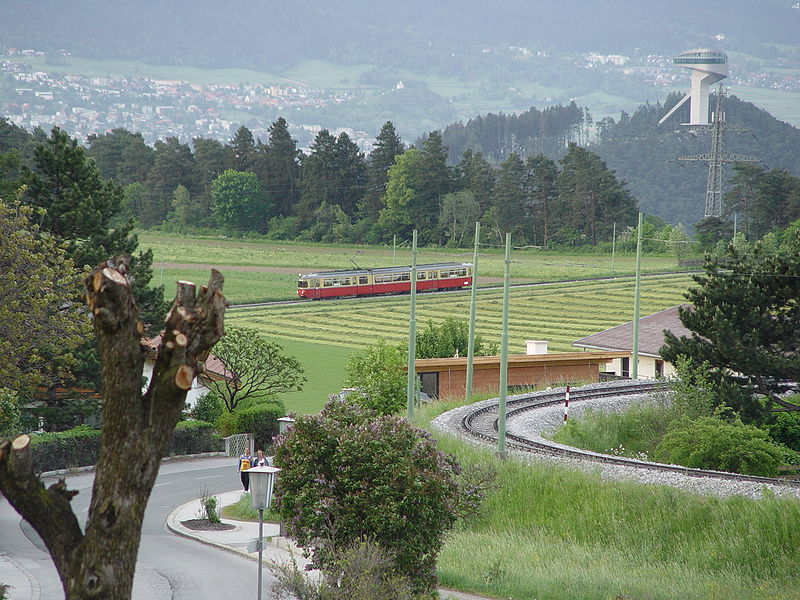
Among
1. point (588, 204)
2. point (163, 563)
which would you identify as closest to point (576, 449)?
point (163, 563)

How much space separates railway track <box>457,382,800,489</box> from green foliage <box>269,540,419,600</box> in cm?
1188

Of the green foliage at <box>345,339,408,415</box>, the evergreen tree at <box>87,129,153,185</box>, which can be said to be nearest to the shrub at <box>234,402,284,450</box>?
the green foliage at <box>345,339,408,415</box>

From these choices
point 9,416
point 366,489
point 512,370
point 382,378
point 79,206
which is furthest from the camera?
point 512,370

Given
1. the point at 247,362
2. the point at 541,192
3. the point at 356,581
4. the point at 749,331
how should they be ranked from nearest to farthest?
the point at 356,581 → the point at 749,331 → the point at 247,362 → the point at 541,192

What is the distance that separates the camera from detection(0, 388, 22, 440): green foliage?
28.8 meters

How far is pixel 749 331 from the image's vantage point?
111 ft

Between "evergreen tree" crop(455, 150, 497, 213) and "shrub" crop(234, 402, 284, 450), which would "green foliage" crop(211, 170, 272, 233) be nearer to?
"evergreen tree" crop(455, 150, 497, 213)

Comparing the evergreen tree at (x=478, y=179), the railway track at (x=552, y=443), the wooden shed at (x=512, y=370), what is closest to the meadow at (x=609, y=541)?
the railway track at (x=552, y=443)

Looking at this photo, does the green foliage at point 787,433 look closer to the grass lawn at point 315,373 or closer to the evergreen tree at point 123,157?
the grass lawn at point 315,373

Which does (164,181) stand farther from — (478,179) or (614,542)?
(614,542)

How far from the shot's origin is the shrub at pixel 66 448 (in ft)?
110

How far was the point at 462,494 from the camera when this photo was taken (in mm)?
19359

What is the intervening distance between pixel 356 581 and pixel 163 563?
9.58 meters

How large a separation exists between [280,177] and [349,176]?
943 cm
